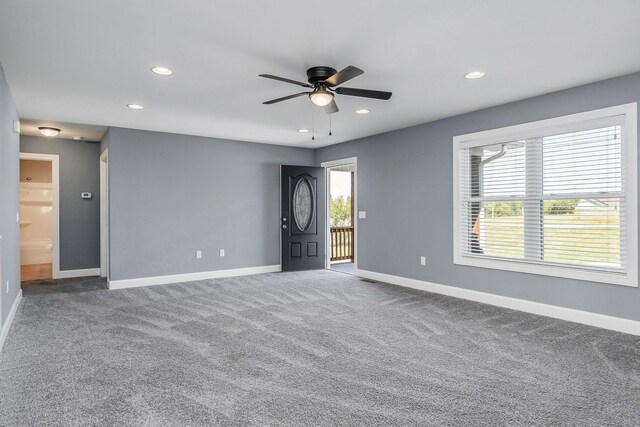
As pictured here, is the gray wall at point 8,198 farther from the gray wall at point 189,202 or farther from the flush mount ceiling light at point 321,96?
the flush mount ceiling light at point 321,96

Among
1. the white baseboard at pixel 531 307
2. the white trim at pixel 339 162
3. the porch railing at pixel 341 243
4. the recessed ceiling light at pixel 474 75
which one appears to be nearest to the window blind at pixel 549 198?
the white baseboard at pixel 531 307

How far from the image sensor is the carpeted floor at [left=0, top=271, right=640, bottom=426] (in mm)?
2189

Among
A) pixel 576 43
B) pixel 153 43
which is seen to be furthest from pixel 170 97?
pixel 576 43

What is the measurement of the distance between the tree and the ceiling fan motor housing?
5.68 metres

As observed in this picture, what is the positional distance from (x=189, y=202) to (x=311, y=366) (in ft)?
14.1

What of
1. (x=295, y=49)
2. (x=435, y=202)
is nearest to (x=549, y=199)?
(x=435, y=202)

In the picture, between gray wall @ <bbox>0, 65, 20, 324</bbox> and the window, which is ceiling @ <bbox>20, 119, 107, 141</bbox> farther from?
the window

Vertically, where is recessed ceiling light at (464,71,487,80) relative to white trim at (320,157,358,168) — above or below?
above

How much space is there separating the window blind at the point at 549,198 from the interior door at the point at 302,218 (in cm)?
312

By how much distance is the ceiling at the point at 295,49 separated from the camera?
2422 mm

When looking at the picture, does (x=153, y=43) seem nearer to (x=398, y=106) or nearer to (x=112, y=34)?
(x=112, y=34)

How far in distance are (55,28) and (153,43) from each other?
0.63m

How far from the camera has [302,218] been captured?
24.3ft

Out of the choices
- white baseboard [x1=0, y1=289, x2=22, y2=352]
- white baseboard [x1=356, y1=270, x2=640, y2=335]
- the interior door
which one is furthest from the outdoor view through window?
white baseboard [x1=0, y1=289, x2=22, y2=352]
